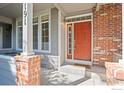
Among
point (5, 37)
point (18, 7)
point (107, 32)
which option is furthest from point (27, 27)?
point (5, 37)

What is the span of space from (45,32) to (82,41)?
211 centimetres

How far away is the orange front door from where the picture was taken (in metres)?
7.00

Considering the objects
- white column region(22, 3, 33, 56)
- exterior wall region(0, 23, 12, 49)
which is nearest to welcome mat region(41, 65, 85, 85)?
white column region(22, 3, 33, 56)

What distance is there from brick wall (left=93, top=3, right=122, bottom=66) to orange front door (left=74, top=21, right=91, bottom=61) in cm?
66

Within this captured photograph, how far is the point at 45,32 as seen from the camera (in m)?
8.11

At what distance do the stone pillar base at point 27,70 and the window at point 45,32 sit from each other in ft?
14.1

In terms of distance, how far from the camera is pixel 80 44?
731 centimetres

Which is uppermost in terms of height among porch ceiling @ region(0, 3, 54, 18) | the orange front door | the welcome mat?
porch ceiling @ region(0, 3, 54, 18)

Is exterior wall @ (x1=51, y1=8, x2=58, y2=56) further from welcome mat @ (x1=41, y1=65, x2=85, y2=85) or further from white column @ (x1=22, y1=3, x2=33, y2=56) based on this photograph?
white column @ (x1=22, y1=3, x2=33, y2=56)

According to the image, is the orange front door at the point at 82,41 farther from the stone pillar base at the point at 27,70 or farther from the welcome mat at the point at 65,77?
the stone pillar base at the point at 27,70

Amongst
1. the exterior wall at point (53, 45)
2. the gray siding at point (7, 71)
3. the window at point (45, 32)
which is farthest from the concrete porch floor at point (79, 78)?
the window at point (45, 32)

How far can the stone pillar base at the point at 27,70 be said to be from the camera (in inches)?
136

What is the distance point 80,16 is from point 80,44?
52.1 inches
